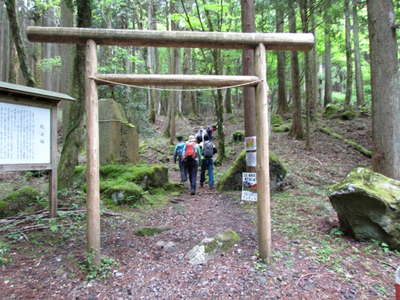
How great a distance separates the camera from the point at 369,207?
410 centimetres

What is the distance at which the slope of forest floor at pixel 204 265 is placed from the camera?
3096 mm

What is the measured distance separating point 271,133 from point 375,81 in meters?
7.23

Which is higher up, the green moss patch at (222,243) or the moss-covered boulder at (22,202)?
the moss-covered boulder at (22,202)

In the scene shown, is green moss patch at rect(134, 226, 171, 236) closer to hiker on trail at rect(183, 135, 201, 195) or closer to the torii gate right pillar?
the torii gate right pillar

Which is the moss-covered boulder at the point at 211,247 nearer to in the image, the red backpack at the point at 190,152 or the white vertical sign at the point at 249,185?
the white vertical sign at the point at 249,185

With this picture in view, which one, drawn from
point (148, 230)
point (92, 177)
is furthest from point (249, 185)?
point (92, 177)

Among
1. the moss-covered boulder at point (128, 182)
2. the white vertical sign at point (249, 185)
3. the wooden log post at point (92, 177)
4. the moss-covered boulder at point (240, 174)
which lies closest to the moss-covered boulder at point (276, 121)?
the moss-covered boulder at point (240, 174)

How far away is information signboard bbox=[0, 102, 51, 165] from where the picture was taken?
13.4 ft

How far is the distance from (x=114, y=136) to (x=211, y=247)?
213 inches

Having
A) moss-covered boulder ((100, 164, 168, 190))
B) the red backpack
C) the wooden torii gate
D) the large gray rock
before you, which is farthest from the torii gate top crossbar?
the large gray rock

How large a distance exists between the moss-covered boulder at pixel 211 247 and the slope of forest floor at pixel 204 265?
0.32 ft

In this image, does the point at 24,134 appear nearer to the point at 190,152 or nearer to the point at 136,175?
the point at 136,175

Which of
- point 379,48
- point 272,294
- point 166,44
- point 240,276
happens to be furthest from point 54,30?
point 379,48

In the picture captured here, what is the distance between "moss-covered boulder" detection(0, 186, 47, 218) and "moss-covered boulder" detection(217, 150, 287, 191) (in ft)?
15.3
